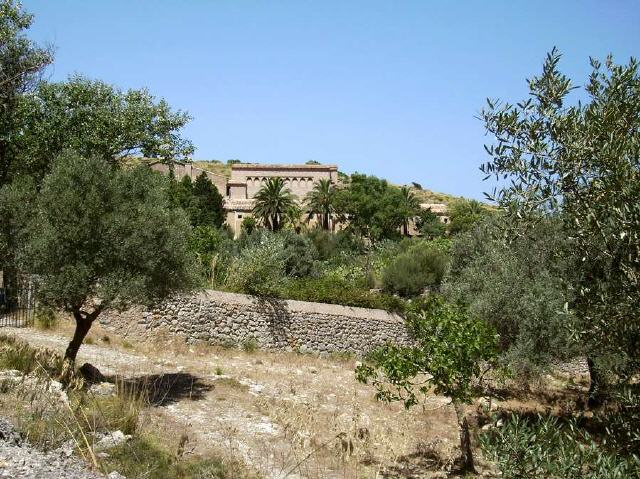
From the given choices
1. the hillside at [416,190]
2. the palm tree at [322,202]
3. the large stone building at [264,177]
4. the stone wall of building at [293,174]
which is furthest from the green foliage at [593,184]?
the hillside at [416,190]

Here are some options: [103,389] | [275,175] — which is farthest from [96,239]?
[275,175]

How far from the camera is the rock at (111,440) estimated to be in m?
7.75

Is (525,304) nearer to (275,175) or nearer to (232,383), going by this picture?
(232,383)

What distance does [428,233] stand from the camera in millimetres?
65250

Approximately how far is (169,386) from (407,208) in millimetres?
53097

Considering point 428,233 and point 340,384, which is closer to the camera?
point 340,384

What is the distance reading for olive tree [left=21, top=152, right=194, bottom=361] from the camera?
38.3 ft

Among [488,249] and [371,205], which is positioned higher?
[371,205]

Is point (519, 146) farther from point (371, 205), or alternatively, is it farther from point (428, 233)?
point (428, 233)

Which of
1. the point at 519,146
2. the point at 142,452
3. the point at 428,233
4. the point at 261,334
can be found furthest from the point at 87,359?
the point at 428,233

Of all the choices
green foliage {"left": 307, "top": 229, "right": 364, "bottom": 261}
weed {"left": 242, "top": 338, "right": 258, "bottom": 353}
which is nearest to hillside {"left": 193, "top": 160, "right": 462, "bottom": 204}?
green foliage {"left": 307, "top": 229, "right": 364, "bottom": 261}

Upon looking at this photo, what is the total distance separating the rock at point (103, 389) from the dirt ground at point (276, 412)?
2.47ft

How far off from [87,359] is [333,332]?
946cm

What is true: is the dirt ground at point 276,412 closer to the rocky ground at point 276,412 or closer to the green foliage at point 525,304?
the rocky ground at point 276,412
